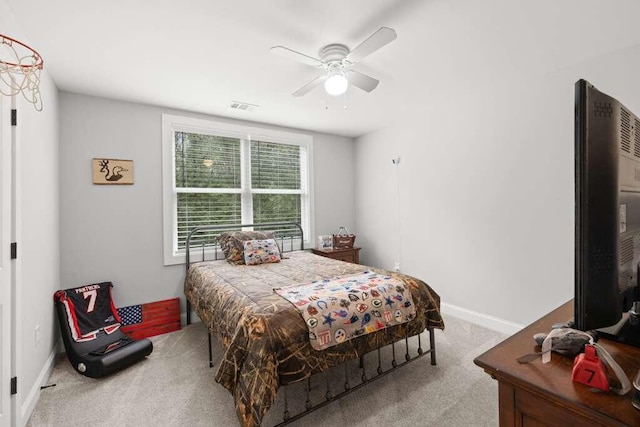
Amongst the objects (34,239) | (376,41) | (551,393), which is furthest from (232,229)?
(551,393)

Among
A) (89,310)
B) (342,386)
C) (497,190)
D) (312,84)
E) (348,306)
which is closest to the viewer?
(348,306)

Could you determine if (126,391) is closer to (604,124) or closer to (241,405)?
(241,405)

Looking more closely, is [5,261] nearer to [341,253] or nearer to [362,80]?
[362,80]

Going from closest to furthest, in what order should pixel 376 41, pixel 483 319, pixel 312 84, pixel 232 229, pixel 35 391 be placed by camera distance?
pixel 376 41
pixel 35 391
pixel 312 84
pixel 483 319
pixel 232 229

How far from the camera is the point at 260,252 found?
11.3 feet

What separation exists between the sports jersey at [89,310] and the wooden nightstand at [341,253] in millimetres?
2528

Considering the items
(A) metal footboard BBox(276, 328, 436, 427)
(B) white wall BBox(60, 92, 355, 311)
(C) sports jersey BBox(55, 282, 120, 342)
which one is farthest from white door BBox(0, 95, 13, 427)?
(A) metal footboard BBox(276, 328, 436, 427)

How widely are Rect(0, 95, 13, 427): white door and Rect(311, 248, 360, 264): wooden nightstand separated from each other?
317cm

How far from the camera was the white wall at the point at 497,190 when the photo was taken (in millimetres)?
2650

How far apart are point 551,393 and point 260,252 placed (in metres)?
3.02

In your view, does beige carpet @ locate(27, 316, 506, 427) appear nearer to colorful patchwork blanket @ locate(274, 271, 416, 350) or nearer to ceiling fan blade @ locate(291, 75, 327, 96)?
colorful patchwork blanket @ locate(274, 271, 416, 350)

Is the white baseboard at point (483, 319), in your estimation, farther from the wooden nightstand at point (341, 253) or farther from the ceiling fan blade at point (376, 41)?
the ceiling fan blade at point (376, 41)

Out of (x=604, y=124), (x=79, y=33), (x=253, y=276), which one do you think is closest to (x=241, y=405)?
(x=253, y=276)

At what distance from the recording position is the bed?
160 cm
